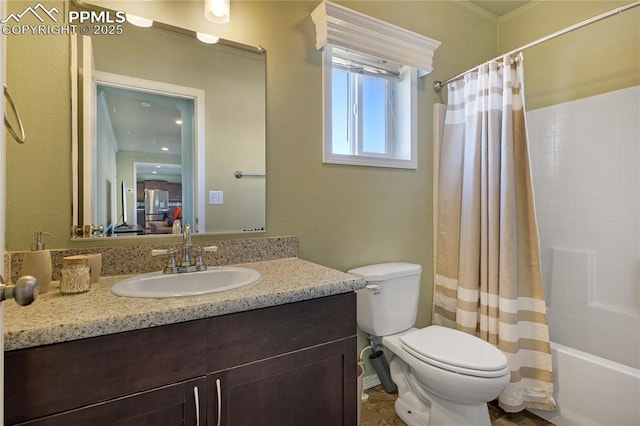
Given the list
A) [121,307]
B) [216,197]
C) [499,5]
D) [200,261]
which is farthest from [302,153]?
[499,5]

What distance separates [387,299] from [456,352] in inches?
15.9

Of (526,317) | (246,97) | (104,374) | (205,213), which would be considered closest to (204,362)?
(104,374)

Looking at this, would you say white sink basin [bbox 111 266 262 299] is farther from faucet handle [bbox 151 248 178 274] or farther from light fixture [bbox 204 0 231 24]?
light fixture [bbox 204 0 231 24]

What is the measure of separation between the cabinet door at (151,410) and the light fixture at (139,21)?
4.36ft

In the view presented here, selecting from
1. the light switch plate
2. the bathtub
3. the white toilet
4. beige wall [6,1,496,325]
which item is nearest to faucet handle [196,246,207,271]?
the light switch plate

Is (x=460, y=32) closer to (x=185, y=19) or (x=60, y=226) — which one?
(x=185, y=19)

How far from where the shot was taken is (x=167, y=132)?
1314 millimetres

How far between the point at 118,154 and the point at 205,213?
16.0 inches

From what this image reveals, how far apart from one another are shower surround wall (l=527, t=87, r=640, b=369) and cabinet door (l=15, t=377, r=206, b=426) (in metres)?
2.20

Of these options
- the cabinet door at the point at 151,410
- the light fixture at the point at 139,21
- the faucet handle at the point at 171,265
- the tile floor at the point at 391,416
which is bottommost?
the tile floor at the point at 391,416

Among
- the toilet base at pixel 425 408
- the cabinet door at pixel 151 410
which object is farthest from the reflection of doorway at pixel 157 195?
the toilet base at pixel 425 408

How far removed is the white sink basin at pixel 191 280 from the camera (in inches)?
43.6

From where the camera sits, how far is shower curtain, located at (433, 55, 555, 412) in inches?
62.6

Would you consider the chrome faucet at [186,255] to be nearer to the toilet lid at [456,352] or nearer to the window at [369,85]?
the window at [369,85]
